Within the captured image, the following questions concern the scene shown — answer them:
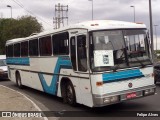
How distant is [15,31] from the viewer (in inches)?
2391

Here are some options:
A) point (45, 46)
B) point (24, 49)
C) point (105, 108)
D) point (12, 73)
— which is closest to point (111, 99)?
point (105, 108)

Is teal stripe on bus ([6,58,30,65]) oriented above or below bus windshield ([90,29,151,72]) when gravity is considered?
below

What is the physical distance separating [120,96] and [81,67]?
163 cm

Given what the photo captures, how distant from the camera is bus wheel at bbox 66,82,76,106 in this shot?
1223 centimetres

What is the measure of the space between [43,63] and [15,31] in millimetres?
46747

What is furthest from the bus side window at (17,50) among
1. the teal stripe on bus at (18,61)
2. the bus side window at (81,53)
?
the bus side window at (81,53)

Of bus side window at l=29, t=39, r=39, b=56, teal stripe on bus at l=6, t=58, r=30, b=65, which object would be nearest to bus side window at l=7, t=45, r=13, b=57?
teal stripe on bus at l=6, t=58, r=30, b=65

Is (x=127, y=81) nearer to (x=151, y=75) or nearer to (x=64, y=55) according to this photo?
(x=151, y=75)

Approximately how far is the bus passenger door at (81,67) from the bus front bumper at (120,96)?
484 mm

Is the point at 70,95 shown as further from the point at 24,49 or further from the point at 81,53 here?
the point at 24,49

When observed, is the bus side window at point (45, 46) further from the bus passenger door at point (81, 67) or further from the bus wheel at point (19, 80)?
the bus wheel at point (19, 80)

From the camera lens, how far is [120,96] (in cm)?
1055

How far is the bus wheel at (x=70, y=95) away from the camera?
40.1ft

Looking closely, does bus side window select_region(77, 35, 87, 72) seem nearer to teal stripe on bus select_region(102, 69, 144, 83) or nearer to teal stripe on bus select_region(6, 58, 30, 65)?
teal stripe on bus select_region(102, 69, 144, 83)
